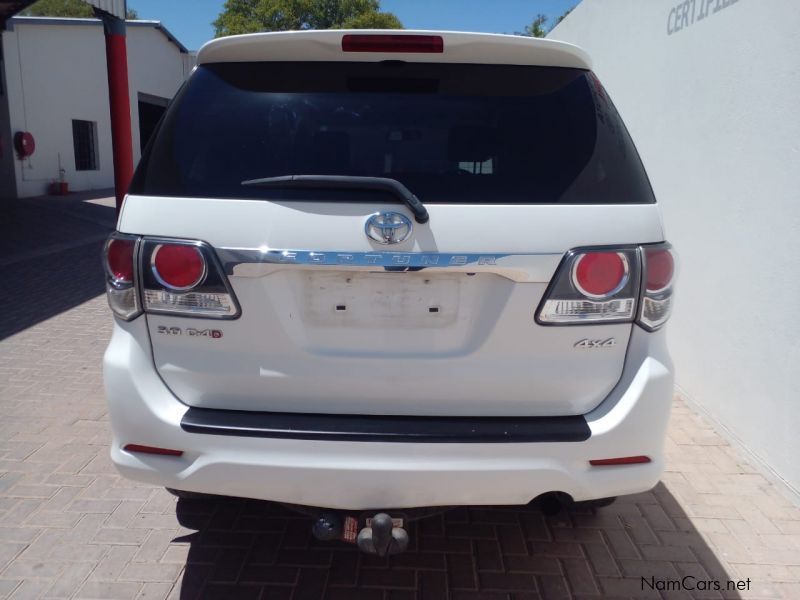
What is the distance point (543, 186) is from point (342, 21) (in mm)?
40976

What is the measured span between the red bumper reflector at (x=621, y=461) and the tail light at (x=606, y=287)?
0.42m

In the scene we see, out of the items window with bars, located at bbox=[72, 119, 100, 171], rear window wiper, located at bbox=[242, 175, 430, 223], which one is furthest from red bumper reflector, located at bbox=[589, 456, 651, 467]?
window with bars, located at bbox=[72, 119, 100, 171]

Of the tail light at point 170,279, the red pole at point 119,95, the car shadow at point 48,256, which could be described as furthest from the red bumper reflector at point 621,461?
the red pole at point 119,95

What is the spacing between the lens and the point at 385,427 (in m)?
2.02

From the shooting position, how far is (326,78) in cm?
219

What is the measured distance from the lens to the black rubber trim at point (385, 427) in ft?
6.54

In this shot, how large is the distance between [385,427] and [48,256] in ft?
30.2

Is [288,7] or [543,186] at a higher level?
[288,7]

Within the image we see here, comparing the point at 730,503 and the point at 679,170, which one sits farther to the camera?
the point at 679,170

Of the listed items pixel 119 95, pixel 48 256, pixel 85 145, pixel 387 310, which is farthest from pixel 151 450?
pixel 85 145

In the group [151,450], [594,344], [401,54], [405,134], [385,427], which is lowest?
[151,450]

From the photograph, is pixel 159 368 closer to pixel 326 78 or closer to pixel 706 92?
pixel 326 78

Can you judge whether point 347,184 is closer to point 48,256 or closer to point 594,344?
point 594,344

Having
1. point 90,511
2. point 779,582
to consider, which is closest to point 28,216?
point 90,511
